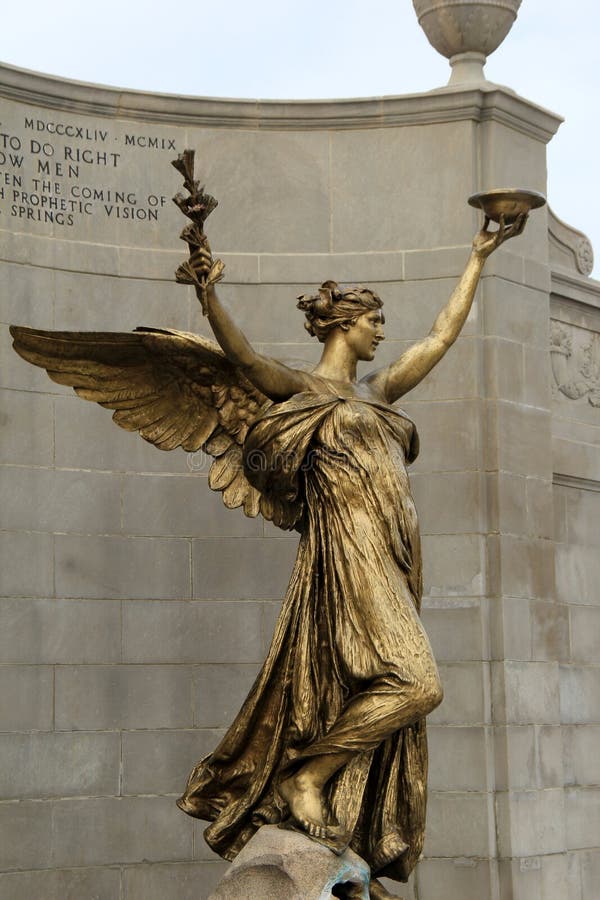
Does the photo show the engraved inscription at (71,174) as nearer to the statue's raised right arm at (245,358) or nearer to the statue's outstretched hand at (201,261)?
the statue's raised right arm at (245,358)

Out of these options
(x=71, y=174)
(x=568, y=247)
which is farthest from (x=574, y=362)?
(x=71, y=174)

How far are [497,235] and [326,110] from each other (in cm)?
271

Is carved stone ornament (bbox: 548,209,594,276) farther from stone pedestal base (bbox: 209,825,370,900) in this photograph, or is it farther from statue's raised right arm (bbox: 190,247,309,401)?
stone pedestal base (bbox: 209,825,370,900)

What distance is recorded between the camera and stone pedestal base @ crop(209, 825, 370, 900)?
6969 millimetres

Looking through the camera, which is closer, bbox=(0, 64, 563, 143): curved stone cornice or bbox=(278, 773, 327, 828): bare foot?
bbox=(278, 773, 327, 828): bare foot

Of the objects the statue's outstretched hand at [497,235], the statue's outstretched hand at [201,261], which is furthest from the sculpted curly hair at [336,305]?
the statue's outstretched hand at [201,261]

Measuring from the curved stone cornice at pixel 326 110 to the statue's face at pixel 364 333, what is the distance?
302 cm

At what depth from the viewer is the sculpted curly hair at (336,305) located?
7758mm

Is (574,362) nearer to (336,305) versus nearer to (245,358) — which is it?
(336,305)

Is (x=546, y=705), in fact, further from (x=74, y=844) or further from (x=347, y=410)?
(x=347, y=410)

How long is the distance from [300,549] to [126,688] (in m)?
2.58

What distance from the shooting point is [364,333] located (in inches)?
307

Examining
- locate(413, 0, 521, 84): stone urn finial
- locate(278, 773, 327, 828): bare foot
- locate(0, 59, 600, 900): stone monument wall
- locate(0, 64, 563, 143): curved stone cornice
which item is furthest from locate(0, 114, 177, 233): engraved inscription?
locate(278, 773, 327, 828): bare foot

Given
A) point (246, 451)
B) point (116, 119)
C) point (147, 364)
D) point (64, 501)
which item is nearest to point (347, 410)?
point (246, 451)
